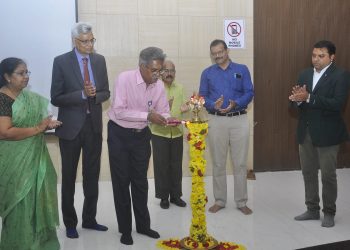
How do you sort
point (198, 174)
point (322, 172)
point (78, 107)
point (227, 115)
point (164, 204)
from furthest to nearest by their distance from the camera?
point (164, 204), point (227, 115), point (322, 172), point (78, 107), point (198, 174)

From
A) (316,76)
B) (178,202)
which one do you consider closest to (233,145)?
(178,202)

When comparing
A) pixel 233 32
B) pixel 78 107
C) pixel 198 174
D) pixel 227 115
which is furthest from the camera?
pixel 233 32

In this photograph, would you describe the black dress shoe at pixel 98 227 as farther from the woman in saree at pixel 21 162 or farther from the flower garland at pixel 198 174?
the flower garland at pixel 198 174

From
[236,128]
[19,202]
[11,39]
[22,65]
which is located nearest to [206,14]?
[236,128]

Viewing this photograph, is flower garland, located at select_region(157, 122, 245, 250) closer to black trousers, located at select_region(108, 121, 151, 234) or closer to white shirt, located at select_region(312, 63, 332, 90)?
black trousers, located at select_region(108, 121, 151, 234)

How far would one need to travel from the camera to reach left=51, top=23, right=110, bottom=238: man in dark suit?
3.71 metres

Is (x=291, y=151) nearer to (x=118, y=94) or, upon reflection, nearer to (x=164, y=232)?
(x=164, y=232)

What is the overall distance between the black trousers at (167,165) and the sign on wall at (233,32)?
5.61 ft

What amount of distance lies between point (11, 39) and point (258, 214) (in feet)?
10.5

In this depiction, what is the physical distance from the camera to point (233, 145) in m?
4.43

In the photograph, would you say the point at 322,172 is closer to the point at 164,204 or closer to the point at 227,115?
the point at 227,115

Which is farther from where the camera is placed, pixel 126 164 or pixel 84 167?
pixel 84 167

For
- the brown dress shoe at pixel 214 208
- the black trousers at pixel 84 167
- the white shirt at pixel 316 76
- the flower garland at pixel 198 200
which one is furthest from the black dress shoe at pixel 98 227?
the white shirt at pixel 316 76

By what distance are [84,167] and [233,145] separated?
1.42 meters
